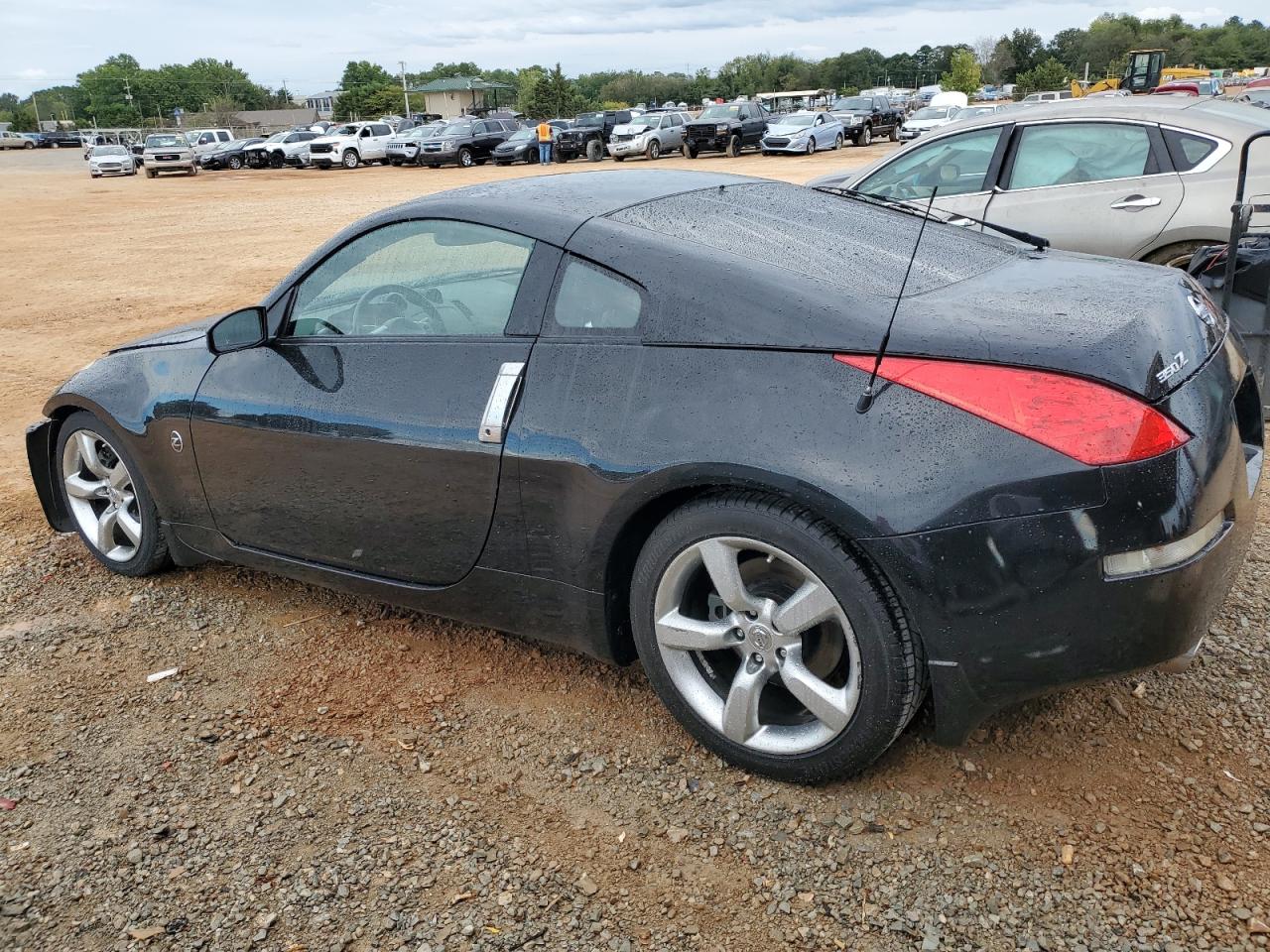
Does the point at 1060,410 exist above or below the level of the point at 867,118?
above

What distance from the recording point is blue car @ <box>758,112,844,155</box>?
3306 cm

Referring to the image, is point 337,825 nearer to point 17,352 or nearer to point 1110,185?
point 1110,185

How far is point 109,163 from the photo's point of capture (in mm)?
39094

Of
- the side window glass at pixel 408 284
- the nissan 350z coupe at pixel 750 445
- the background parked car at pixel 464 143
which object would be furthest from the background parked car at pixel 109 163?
the side window glass at pixel 408 284

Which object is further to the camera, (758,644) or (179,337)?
(179,337)

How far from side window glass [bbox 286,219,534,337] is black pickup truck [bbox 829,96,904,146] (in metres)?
36.5

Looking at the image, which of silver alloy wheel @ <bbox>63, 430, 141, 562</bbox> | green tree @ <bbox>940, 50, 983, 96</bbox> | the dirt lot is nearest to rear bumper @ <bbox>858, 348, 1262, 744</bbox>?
the dirt lot

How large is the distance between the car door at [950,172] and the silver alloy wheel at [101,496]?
16.8 ft

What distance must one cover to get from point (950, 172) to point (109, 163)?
39523mm

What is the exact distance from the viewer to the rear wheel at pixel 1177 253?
20.9 ft

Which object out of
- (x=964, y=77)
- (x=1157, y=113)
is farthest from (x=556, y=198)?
(x=964, y=77)

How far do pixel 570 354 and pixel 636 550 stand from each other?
0.56 m

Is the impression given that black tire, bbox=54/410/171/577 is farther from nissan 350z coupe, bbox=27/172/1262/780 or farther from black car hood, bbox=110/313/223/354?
nissan 350z coupe, bbox=27/172/1262/780

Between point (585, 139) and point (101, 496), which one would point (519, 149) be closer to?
point (585, 139)
